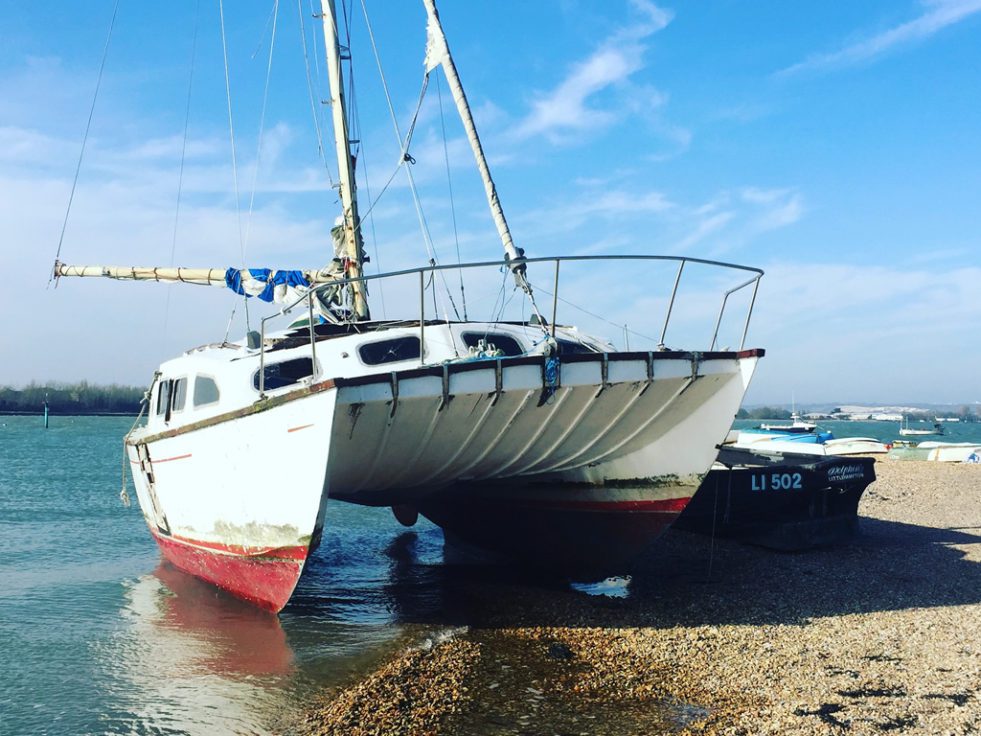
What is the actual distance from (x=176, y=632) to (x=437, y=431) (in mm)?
3985

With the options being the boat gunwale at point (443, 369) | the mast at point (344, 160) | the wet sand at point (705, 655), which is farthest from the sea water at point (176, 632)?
the mast at point (344, 160)

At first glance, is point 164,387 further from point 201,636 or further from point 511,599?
point 511,599

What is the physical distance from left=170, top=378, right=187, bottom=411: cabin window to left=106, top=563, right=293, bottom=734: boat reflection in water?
8.21 feet

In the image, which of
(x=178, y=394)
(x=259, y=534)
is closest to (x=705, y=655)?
(x=259, y=534)

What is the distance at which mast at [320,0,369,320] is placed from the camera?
11.5m

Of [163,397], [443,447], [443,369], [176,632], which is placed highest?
[443,369]

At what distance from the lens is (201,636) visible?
841 cm

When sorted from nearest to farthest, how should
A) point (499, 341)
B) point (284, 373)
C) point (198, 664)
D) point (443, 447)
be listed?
point (198, 664)
point (443, 447)
point (284, 373)
point (499, 341)

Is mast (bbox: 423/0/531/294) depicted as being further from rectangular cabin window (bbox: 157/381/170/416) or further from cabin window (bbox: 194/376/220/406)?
rectangular cabin window (bbox: 157/381/170/416)

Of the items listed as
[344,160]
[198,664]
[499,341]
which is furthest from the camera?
[344,160]

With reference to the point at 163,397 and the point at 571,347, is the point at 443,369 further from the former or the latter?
the point at 163,397

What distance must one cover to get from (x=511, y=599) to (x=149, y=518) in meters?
6.20

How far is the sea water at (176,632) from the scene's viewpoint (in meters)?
6.38

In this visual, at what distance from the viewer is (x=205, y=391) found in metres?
9.13
